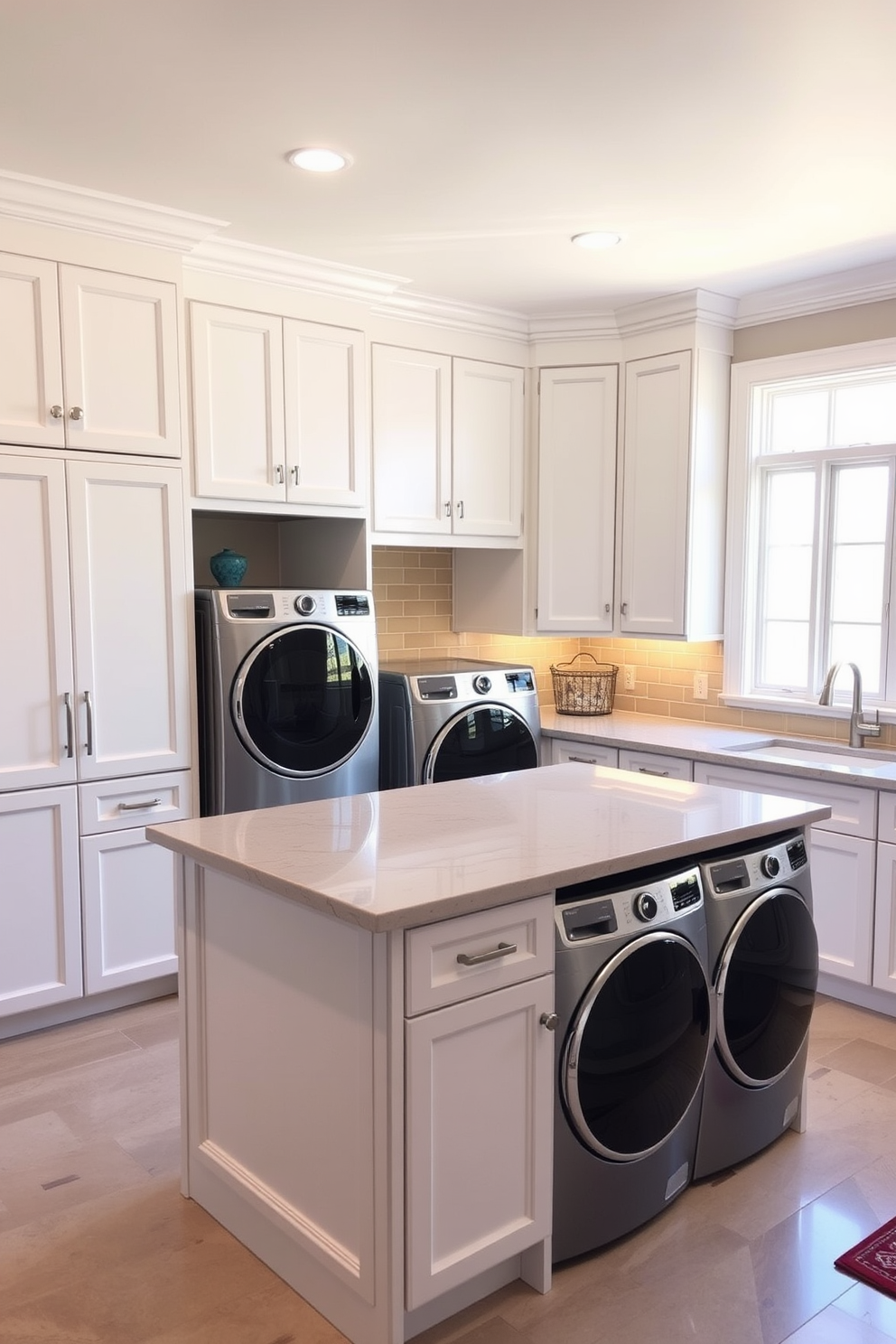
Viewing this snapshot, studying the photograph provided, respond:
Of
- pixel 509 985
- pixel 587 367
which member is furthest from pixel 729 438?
pixel 509 985

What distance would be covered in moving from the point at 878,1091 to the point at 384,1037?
71.1 inches

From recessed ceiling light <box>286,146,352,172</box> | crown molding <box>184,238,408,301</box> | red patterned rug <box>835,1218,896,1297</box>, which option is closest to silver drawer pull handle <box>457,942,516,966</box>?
red patterned rug <box>835,1218,896,1297</box>

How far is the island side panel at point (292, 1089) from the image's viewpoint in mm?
1747

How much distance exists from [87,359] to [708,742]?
8.23ft

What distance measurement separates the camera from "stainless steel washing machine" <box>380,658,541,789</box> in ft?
12.4

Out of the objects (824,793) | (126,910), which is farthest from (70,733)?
(824,793)

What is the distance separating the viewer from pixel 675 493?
4.07 m

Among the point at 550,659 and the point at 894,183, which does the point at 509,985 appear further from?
the point at 550,659

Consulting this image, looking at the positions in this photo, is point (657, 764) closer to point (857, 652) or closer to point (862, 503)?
point (857, 652)

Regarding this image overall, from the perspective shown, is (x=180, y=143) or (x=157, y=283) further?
(x=157, y=283)

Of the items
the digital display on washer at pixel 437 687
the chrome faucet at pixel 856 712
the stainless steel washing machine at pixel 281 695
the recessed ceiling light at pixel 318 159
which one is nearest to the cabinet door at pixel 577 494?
the digital display on washer at pixel 437 687

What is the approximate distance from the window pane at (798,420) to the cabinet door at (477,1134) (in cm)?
283

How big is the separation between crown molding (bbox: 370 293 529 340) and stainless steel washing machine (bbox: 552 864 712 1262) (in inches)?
102

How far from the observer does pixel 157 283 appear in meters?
3.17
